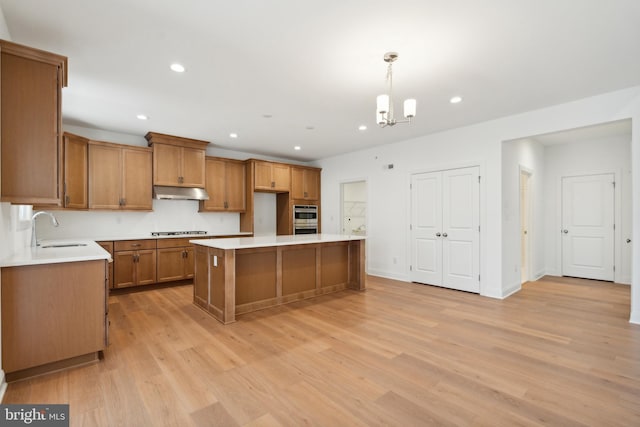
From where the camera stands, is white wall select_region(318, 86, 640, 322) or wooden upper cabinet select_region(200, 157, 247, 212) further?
wooden upper cabinet select_region(200, 157, 247, 212)

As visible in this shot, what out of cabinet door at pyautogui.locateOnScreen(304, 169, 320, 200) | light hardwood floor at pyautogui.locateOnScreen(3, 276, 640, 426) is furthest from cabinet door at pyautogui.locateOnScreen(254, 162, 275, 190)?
light hardwood floor at pyautogui.locateOnScreen(3, 276, 640, 426)

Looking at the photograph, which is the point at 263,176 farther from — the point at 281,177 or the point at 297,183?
the point at 297,183

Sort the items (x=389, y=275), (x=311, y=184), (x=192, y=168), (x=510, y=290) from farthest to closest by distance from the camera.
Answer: (x=311, y=184)
(x=389, y=275)
(x=192, y=168)
(x=510, y=290)

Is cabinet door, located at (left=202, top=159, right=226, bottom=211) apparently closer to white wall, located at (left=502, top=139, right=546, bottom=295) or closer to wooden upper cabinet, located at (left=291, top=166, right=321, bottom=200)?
wooden upper cabinet, located at (left=291, top=166, right=321, bottom=200)

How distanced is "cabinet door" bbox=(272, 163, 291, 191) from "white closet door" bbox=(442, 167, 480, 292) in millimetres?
3281

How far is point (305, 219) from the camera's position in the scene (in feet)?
23.2

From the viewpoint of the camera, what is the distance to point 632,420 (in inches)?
70.5

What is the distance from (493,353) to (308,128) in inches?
152

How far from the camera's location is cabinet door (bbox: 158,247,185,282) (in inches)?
199

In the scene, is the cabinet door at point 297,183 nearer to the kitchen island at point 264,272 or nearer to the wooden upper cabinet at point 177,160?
the wooden upper cabinet at point 177,160

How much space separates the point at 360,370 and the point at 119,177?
4724 mm

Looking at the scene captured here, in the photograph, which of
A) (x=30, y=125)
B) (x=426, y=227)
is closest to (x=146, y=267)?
(x=30, y=125)

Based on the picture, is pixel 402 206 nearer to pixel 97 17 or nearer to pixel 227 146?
pixel 227 146

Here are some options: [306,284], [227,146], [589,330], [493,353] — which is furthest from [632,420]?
[227,146]
